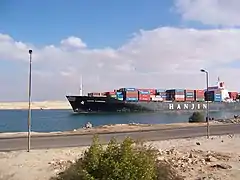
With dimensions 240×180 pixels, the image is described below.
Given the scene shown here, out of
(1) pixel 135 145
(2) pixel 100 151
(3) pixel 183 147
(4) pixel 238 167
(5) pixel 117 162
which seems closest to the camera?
(5) pixel 117 162

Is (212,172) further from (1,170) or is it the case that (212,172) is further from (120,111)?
(120,111)

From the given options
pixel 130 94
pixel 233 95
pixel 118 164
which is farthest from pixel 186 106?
pixel 118 164

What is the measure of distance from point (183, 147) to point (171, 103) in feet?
344

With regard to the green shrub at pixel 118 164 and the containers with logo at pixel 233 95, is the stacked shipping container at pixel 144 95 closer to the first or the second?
the containers with logo at pixel 233 95

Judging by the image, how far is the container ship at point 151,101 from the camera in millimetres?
116625

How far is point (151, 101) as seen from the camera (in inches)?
4914

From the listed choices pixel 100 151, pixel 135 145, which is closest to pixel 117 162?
pixel 100 151

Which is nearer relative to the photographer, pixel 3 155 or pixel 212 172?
pixel 212 172

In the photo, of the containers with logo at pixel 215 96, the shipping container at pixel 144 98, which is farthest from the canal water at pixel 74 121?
the containers with logo at pixel 215 96

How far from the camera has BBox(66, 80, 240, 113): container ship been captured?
117 meters

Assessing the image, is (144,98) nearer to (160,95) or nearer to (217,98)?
(160,95)

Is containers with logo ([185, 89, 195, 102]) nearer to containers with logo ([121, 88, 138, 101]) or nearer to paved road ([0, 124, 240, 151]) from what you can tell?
containers with logo ([121, 88, 138, 101])

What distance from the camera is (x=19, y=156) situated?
19391 millimetres

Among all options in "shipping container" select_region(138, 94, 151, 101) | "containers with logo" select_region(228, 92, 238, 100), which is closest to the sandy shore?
"shipping container" select_region(138, 94, 151, 101)
